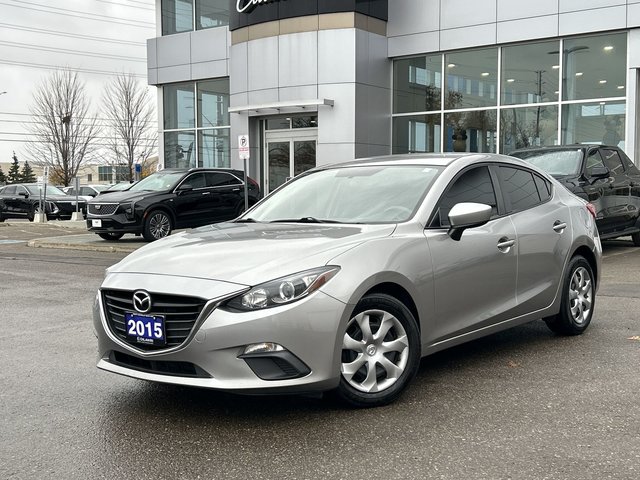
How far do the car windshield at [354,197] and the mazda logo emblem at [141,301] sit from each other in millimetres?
1476

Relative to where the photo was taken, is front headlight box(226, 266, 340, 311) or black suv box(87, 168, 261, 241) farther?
black suv box(87, 168, 261, 241)

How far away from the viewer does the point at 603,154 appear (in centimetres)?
1302

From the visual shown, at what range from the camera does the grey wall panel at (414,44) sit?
21.8m

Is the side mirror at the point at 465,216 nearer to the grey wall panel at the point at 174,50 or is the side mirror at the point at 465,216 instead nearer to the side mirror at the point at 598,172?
the side mirror at the point at 598,172

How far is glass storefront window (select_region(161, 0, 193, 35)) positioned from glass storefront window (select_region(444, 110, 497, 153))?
1103 centimetres

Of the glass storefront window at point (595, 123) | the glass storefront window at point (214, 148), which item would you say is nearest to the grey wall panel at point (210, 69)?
the glass storefront window at point (214, 148)

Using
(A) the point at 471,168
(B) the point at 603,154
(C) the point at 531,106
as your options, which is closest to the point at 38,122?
(C) the point at 531,106

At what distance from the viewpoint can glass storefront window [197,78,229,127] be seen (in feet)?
87.4

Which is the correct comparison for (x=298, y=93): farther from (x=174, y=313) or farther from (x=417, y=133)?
(x=174, y=313)

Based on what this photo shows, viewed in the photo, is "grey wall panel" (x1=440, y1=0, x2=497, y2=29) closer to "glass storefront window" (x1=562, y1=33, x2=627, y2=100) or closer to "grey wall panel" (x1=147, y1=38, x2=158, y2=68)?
"glass storefront window" (x1=562, y1=33, x2=627, y2=100)

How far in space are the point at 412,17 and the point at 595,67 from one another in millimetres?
5669

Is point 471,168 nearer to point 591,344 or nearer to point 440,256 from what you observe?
point 440,256

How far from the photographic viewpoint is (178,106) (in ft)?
92.2

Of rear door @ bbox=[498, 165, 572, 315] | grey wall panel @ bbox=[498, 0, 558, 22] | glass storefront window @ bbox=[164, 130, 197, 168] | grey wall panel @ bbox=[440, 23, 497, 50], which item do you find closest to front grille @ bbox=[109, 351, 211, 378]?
rear door @ bbox=[498, 165, 572, 315]
